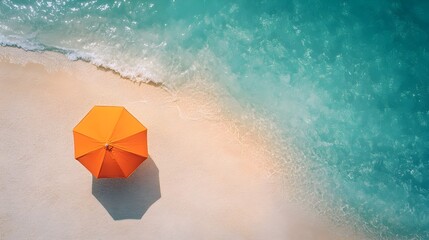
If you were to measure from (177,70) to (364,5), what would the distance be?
6.09m

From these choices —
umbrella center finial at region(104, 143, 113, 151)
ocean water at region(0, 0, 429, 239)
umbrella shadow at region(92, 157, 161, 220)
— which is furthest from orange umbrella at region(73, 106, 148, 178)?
ocean water at region(0, 0, 429, 239)

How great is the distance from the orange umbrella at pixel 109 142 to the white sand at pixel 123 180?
43.2 inches

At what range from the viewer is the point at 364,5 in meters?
11.2

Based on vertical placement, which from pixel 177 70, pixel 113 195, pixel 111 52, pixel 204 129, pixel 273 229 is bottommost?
pixel 273 229

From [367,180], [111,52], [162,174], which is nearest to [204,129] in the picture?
[162,174]

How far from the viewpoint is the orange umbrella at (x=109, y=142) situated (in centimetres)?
827

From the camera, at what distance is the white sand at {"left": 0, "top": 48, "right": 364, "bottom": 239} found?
9.34 meters

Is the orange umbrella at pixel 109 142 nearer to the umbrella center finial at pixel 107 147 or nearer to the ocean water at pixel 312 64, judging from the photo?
the umbrella center finial at pixel 107 147

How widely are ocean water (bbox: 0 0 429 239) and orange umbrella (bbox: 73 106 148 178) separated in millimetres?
1944

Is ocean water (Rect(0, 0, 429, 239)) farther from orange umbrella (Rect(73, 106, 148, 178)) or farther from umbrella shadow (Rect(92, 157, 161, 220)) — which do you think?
umbrella shadow (Rect(92, 157, 161, 220))

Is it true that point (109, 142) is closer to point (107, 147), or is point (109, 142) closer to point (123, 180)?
point (107, 147)

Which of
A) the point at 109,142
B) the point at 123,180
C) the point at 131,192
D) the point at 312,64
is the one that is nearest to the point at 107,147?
the point at 109,142

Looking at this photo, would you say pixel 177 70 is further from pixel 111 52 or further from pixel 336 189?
pixel 336 189

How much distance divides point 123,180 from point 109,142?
175 cm
